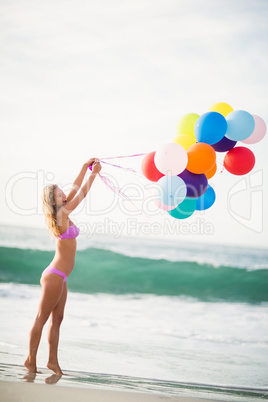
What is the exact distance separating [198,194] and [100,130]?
441 centimetres

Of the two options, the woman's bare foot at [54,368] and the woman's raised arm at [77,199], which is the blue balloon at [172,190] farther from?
the woman's bare foot at [54,368]

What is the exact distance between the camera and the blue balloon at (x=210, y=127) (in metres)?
3.03

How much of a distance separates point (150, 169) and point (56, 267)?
3.26 ft

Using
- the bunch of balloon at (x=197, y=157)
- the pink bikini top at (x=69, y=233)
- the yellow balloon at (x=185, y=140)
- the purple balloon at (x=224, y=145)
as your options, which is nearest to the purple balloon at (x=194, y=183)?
the bunch of balloon at (x=197, y=157)

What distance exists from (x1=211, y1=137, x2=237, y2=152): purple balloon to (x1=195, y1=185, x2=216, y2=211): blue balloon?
12.8 inches

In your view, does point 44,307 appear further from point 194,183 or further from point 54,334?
point 194,183

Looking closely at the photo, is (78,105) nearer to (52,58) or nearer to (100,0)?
(52,58)

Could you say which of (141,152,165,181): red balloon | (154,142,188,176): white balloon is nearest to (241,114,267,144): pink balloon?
(154,142,188,176): white balloon

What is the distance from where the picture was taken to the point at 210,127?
3.03 metres

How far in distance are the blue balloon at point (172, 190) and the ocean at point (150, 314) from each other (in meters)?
1.28

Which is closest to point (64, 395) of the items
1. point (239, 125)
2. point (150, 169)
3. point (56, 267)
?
point (56, 267)

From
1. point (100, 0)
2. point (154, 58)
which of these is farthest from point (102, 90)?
point (100, 0)

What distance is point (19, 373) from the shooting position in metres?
2.77

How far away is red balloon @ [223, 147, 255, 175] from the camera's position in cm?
327
